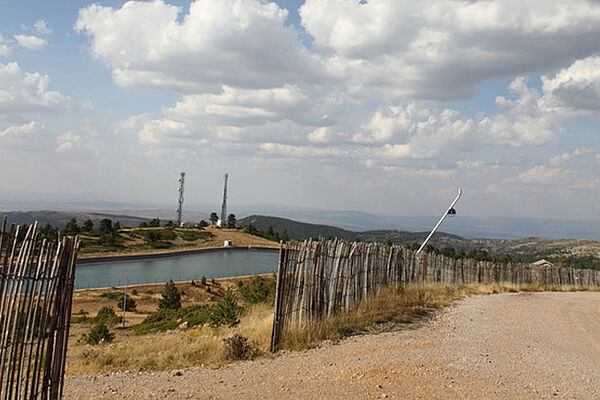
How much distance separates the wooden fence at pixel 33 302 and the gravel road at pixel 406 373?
104 cm

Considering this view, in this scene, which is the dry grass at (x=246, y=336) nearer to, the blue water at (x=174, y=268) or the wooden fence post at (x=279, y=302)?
the wooden fence post at (x=279, y=302)

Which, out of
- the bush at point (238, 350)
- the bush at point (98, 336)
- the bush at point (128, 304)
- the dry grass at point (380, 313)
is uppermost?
the dry grass at point (380, 313)

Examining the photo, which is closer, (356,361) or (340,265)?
(356,361)

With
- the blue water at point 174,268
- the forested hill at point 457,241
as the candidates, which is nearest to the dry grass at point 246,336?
the blue water at point 174,268

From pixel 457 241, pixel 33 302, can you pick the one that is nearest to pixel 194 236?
pixel 33 302

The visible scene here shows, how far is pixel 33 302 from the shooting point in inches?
192

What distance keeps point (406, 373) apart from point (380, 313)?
414cm

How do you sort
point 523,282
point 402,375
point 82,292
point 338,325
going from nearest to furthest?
point 402,375
point 338,325
point 523,282
point 82,292

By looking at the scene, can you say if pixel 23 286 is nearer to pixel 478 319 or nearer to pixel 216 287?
pixel 478 319

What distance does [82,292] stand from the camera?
141 feet

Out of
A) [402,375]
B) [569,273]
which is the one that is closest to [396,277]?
[402,375]

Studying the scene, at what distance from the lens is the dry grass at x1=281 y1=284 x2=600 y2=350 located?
8469mm

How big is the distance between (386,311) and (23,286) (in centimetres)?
783

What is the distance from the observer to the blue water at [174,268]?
54.1 m
